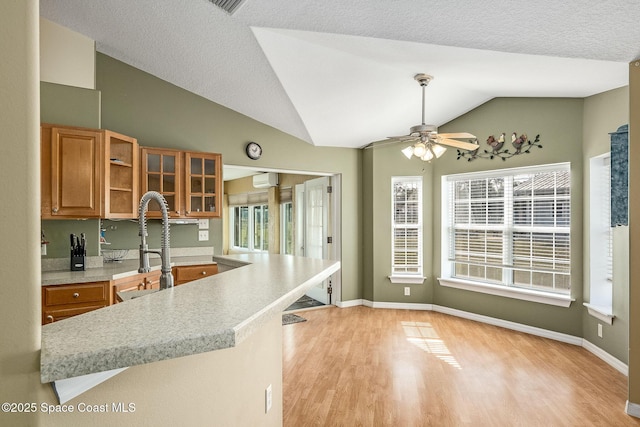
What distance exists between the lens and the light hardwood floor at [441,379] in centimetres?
258

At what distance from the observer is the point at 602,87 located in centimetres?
351

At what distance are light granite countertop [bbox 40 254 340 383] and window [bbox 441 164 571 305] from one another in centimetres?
396

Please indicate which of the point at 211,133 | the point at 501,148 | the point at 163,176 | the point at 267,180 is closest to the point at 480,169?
the point at 501,148

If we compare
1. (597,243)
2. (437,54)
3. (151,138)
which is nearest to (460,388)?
(597,243)

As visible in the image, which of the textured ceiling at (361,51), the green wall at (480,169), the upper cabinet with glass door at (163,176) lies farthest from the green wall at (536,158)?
the upper cabinet with glass door at (163,176)

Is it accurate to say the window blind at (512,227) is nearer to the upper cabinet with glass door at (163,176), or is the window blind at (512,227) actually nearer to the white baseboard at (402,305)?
the white baseboard at (402,305)

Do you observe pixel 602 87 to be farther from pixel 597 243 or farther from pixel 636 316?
pixel 636 316

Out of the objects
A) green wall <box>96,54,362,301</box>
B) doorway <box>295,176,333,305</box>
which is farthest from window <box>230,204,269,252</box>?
green wall <box>96,54,362,301</box>

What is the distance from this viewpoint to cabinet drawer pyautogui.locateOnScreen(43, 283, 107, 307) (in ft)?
9.50

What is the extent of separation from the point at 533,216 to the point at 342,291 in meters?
2.66

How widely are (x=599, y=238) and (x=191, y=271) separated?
4089 mm

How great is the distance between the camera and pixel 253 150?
4.96 meters

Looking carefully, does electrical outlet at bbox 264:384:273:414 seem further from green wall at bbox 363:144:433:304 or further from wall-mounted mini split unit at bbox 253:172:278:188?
wall-mounted mini split unit at bbox 253:172:278:188

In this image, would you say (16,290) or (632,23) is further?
(632,23)
